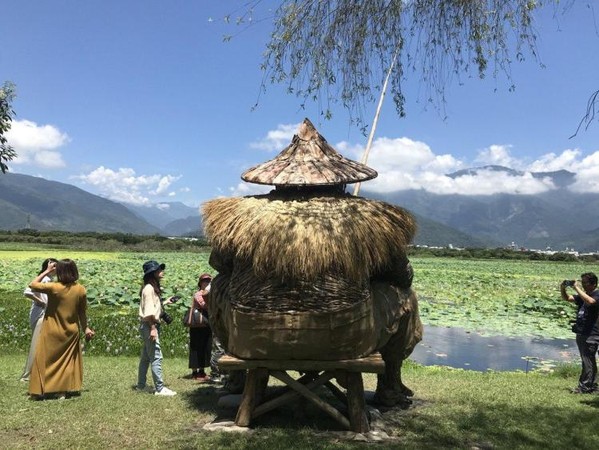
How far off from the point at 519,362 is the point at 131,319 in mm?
9987

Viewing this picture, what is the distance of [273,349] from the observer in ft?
17.2

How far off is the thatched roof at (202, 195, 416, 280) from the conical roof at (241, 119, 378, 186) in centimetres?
21

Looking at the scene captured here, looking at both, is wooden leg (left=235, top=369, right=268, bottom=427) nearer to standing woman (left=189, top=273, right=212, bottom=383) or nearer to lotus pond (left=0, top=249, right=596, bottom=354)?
standing woman (left=189, top=273, right=212, bottom=383)

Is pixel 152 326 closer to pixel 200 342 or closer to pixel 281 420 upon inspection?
pixel 200 342

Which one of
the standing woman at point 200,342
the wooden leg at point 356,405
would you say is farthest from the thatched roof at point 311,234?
the standing woman at point 200,342

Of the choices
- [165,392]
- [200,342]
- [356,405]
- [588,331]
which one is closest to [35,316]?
[200,342]

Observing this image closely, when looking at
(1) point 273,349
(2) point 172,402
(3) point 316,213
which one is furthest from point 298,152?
(2) point 172,402

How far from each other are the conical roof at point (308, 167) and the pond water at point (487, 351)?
8185mm

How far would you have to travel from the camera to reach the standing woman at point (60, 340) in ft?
21.3

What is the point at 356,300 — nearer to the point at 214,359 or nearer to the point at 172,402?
the point at 172,402

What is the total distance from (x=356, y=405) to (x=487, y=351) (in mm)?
10522

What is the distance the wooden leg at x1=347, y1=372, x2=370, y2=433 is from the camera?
5.23m

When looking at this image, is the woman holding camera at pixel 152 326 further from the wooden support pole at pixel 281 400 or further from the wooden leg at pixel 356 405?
the wooden leg at pixel 356 405

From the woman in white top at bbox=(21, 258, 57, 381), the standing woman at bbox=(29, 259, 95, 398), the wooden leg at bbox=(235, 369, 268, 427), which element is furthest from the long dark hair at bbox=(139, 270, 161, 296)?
the wooden leg at bbox=(235, 369, 268, 427)
